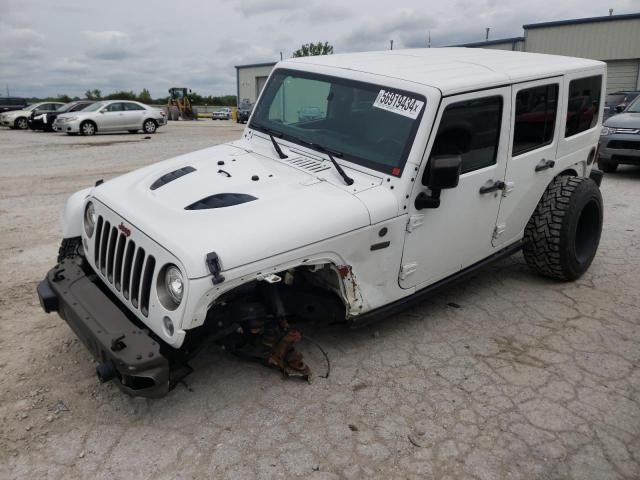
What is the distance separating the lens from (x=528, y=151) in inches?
170

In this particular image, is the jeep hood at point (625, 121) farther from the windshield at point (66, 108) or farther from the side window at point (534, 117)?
the windshield at point (66, 108)

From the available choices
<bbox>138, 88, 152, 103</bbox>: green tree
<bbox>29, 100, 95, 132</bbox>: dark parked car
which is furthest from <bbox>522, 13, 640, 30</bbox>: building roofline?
<bbox>138, 88, 152, 103</bbox>: green tree

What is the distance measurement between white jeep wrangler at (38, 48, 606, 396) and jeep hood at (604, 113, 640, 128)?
227 inches

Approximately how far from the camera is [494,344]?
12.8 ft

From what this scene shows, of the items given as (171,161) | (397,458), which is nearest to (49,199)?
(171,161)

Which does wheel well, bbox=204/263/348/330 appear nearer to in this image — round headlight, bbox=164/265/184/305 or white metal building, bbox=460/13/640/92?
round headlight, bbox=164/265/184/305

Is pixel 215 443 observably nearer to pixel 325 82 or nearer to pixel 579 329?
pixel 325 82

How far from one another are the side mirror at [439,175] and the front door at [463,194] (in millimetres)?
52

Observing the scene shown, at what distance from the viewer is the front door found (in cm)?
354

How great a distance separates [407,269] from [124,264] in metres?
1.81

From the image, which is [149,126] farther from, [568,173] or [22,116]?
[568,173]

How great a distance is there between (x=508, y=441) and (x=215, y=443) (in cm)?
160

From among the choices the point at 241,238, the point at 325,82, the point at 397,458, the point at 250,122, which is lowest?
the point at 397,458

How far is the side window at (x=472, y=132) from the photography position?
3.55 metres
